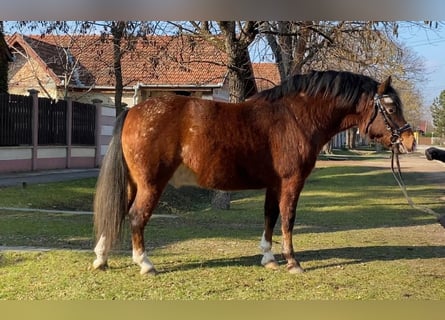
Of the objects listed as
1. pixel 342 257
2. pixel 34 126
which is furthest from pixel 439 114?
pixel 342 257

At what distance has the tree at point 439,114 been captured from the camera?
214 feet

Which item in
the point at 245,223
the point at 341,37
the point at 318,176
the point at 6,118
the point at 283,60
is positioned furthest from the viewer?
the point at 318,176

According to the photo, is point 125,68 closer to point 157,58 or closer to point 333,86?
point 157,58

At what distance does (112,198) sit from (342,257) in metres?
2.64

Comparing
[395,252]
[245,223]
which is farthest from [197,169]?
[245,223]

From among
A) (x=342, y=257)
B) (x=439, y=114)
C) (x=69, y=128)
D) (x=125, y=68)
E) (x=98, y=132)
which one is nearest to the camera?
(x=342, y=257)

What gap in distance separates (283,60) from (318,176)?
948cm

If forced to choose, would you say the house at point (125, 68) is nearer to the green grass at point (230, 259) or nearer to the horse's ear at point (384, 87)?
the green grass at point (230, 259)

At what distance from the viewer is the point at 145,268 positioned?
5523 mm

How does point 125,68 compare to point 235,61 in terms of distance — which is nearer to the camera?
point 235,61

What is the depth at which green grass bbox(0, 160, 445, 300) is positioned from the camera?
200 inches

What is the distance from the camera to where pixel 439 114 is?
220 ft

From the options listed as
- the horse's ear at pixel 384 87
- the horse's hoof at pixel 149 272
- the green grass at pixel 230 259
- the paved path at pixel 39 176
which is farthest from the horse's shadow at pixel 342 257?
the paved path at pixel 39 176

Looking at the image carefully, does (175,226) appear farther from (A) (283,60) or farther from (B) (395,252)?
(A) (283,60)
